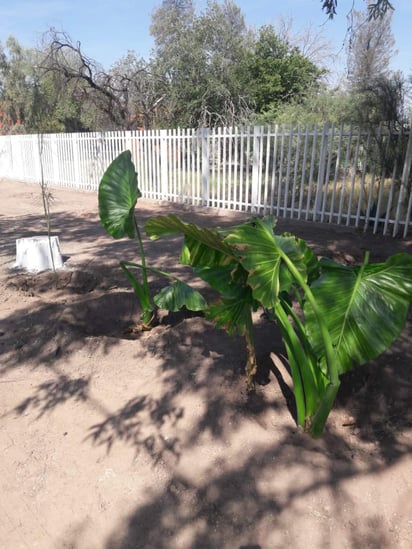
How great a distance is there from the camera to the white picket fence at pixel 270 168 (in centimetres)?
750

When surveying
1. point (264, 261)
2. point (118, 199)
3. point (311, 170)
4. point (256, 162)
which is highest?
point (256, 162)

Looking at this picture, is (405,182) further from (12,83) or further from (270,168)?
(12,83)

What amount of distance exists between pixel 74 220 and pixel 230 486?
27.6 ft

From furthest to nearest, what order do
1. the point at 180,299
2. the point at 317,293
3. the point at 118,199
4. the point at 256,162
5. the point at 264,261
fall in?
the point at 256,162, the point at 118,199, the point at 180,299, the point at 317,293, the point at 264,261

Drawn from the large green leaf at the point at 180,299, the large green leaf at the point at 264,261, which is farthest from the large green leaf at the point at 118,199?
the large green leaf at the point at 264,261

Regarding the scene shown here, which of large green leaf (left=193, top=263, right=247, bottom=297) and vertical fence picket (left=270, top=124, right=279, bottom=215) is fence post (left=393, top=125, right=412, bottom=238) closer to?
vertical fence picket (left=270, top=124, right=279, bottom=215)

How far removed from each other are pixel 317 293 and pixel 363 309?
243mm

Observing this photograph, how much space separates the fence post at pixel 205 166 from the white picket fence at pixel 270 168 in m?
0.02

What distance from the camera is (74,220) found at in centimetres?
980

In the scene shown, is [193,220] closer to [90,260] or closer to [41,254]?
[90,260]

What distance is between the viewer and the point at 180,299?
10.7ft

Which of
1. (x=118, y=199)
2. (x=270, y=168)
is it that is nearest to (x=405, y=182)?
(x=270, y=168)

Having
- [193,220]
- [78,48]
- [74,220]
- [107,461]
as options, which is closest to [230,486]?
[107,461]

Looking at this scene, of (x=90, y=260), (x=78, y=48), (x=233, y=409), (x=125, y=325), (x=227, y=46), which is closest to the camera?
(x=233, y=409)
